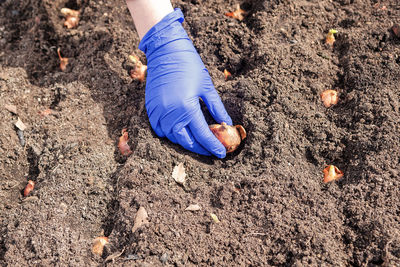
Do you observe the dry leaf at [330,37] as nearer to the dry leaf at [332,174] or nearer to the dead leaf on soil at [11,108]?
the dry leaf at [332,174]

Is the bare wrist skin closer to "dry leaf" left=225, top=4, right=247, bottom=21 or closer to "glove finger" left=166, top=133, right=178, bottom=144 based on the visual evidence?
"dry leaf" left=225, top=4, right=247, bottom=21

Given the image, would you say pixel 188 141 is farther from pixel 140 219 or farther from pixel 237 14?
pixel 237 14

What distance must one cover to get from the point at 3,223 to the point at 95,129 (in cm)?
93

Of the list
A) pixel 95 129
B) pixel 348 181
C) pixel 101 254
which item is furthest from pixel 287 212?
pixel 95 129

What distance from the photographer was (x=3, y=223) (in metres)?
2.46

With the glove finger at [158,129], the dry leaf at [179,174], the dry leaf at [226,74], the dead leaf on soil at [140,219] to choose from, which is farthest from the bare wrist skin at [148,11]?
the dead leaf on soil at [140,219]

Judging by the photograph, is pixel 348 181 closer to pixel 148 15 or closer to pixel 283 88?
pixel 283 88

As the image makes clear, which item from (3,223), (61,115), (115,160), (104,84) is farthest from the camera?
(104,84)

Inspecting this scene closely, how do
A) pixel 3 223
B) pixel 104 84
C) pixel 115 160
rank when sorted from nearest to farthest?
1. pixel 3 223
2. pixel 115 160
3. pixel 104 84

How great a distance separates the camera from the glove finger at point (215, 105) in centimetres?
275

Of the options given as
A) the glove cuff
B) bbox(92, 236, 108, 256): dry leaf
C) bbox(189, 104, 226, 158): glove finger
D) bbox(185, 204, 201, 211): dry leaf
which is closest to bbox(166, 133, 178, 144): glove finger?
bbox(189, 104, 226, 158): glove finger

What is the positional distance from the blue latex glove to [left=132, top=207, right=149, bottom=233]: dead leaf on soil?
628 mm

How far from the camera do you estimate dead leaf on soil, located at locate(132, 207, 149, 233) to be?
2.26 meters

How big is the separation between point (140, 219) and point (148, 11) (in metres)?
1.65
